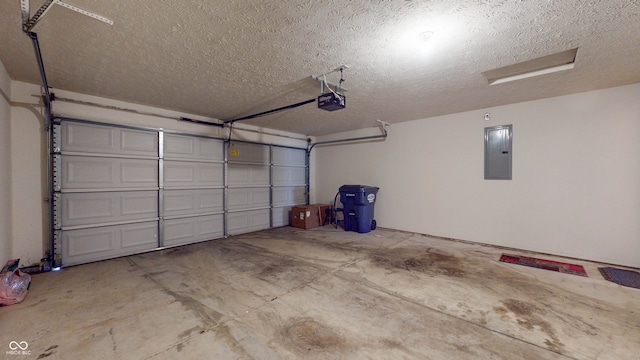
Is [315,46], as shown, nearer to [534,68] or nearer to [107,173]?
[534,68]

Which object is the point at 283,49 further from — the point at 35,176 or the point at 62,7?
the point at 35,176

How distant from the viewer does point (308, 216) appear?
5984 mm

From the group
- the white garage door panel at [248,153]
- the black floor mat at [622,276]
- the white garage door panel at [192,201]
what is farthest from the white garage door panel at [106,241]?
the black floor mat at [622,276]

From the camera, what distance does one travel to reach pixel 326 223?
6.48 m

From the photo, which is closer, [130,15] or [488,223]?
[130,15]

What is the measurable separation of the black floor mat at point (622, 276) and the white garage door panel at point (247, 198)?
5.89m

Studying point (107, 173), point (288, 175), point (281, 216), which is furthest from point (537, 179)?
point (107, 173)

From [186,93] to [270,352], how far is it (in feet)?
11.7

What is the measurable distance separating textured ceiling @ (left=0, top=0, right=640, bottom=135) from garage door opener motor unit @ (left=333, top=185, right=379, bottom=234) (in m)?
2.36

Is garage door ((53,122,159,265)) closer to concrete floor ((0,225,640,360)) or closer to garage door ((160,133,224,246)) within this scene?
garage door ((160,133,224,246))

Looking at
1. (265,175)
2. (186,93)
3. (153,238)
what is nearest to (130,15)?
(186,93)

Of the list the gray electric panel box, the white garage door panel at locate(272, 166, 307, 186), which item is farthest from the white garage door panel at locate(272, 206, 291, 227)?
the gray electric panel box

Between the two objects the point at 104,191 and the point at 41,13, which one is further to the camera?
the point at 104,191

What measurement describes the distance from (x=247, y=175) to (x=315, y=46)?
392 cm
